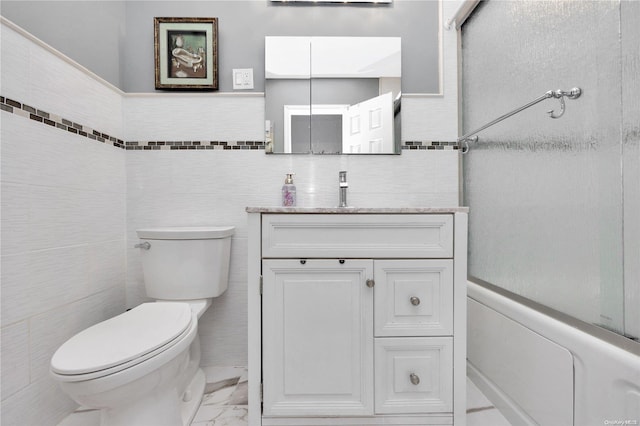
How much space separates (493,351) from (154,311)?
134 cm

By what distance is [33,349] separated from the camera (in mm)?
1039

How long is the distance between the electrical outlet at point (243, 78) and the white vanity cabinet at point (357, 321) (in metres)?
0.84

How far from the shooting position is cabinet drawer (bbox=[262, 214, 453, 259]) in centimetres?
105

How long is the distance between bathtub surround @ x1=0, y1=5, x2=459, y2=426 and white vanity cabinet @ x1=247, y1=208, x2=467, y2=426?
540 millimetres

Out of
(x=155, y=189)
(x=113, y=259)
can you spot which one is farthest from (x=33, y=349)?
(x=155, y=189)

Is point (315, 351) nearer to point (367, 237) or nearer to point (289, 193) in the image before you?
point (367, 237)

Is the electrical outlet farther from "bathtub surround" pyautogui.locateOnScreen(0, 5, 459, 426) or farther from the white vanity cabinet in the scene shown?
the white vanity cabinet

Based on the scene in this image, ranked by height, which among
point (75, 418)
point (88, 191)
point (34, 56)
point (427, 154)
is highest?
point (34, 56)

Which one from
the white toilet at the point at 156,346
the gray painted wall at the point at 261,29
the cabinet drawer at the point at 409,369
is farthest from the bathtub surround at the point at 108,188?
the cabinet drawer at the point at 409,369

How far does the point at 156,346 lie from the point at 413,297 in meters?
0.81

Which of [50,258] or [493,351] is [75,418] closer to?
[50,258]

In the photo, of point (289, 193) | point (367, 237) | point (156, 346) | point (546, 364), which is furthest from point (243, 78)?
point (546, 364)

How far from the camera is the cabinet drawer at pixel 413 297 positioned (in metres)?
1.04

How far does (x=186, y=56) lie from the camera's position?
1.53 metres
